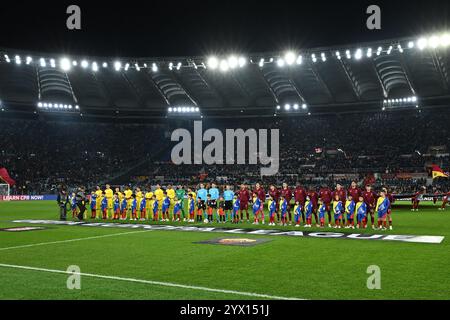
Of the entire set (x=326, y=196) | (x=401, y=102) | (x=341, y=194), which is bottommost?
(x=326, y=196)

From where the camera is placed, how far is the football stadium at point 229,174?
9.03 meters

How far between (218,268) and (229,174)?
45040 mm

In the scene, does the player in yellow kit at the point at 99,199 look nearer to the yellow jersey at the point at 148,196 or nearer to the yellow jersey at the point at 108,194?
the yellow jersey at the point at 108,194

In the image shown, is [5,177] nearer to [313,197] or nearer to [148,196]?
[148,196]

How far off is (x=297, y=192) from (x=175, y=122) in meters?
46.6

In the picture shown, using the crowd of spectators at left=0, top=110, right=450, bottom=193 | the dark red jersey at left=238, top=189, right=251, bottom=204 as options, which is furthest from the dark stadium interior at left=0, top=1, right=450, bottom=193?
the dark red jersey at left=238, top=189, right=251, bottom=204

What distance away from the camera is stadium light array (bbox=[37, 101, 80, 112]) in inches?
2191

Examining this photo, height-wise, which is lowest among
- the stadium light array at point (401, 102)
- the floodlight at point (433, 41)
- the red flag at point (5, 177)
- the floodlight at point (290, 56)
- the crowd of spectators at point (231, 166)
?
the red flag at point (5, 177)

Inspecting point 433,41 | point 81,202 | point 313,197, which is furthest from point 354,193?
point 433,41

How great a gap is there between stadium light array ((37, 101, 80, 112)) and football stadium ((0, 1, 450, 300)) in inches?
5.9

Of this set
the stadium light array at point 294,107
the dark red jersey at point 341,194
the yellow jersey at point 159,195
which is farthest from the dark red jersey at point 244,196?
the stadium light array at point 294,107

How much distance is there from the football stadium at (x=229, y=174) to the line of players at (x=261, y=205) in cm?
9

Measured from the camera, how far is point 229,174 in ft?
179

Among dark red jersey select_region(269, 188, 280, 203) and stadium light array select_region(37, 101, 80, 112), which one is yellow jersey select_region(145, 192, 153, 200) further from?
stadium light array select_region(37, 101, 80, 112)
